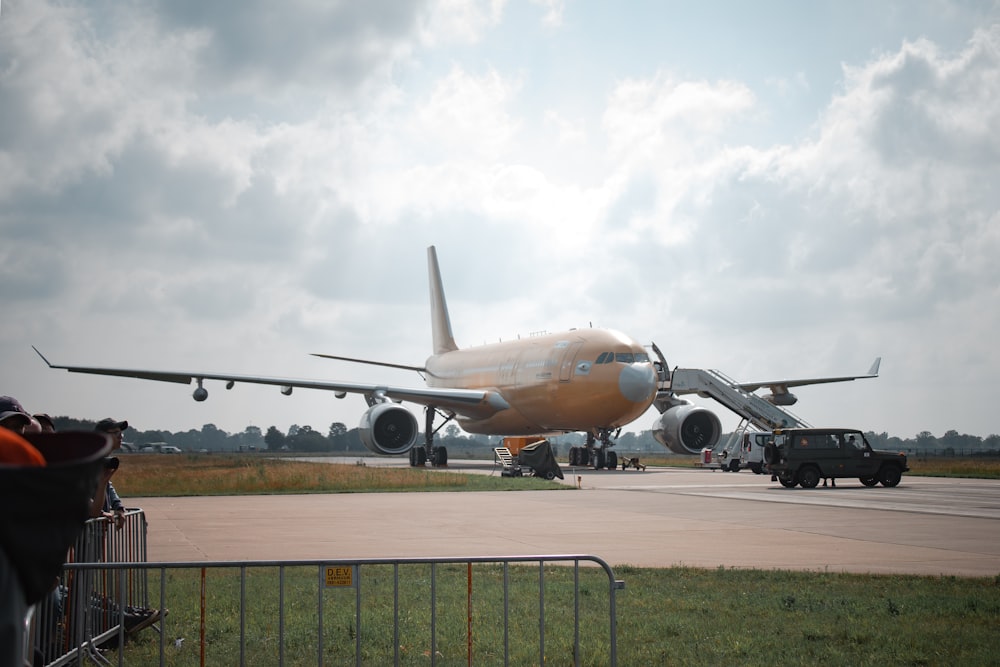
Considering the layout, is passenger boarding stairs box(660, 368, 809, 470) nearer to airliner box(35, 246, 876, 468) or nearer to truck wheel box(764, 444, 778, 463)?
airliner box(35, 246, 876, 468)

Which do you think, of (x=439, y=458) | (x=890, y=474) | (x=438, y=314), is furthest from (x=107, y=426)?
(x=438, y=314)

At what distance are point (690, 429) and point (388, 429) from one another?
36.2 ft

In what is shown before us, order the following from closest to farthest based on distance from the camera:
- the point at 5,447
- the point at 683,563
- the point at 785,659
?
the point at 5,447, the point at 785,659, the point at 683,563

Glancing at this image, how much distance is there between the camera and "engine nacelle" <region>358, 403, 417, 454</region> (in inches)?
1305

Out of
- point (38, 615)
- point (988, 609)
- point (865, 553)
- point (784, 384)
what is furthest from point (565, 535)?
point (784, 384)

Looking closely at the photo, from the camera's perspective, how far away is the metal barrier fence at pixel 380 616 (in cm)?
578

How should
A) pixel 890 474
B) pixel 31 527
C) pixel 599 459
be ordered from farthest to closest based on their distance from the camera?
pixel 599 459, pixel 890 474, pixel 31 527

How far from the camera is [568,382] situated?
1303 inches

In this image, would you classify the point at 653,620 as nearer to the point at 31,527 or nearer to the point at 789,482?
the point at 31,527

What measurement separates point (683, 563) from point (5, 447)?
30.4 feet

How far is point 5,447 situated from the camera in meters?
2.14

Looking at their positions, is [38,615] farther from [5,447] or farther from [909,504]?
[909,504]

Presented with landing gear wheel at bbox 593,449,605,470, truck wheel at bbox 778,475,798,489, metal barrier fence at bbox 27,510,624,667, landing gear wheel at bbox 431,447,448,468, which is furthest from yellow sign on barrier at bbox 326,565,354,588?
landing gear wheel at bbox 431,447,448,468

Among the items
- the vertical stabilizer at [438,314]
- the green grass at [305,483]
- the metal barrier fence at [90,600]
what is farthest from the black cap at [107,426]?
the vertical stabilizer at [438,314]
